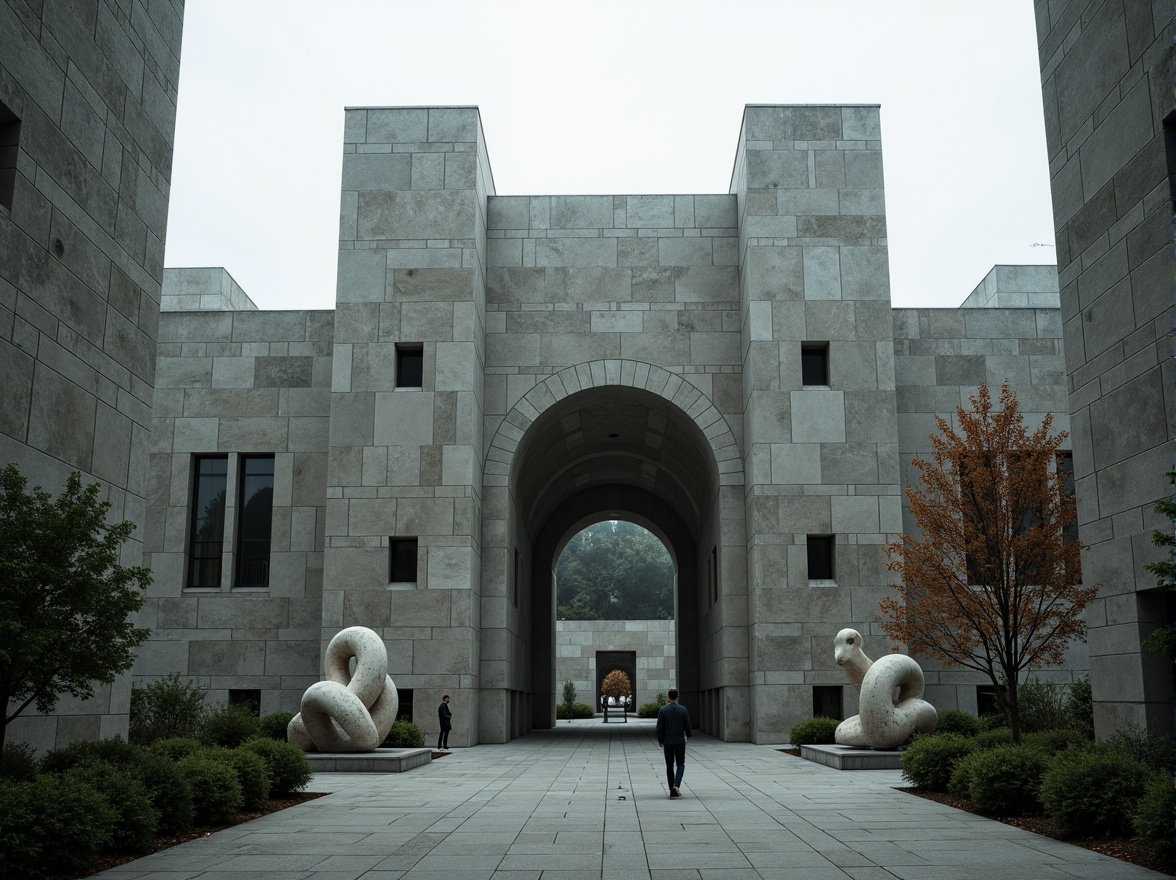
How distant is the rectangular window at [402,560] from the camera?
2641cm

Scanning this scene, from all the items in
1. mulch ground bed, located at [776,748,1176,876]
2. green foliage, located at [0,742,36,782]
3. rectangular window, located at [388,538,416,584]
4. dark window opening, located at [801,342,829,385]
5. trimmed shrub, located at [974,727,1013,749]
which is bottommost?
mulch ground bed, located at [776,748,1176,876]

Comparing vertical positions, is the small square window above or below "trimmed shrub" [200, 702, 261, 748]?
above

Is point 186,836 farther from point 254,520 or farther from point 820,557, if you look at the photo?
point 254,520

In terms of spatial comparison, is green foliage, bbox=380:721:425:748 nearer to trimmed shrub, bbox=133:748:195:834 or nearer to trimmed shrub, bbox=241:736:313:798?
trimmed shrub, bbox=241:736:313:798

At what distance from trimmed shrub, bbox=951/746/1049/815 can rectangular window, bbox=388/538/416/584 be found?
1652 centimetres

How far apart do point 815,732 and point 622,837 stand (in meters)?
12.6

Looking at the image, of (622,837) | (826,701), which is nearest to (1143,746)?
(622,837)

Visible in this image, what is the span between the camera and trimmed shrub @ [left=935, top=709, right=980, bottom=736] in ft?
68.6

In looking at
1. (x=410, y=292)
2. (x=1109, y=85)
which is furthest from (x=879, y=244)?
(x=1109, y=85)

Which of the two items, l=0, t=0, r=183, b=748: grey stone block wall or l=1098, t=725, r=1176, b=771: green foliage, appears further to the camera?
l=0, t=0, r=183, b=748: grey stone block wall

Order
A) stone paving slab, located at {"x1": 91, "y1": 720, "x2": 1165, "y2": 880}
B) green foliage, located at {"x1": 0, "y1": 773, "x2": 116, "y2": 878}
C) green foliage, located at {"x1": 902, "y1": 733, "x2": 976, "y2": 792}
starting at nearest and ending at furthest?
green foliage, located at {"x1": 0, "y1": 773, "x2": 116, "y2": 878} → stone paving slab, located at {"x1": 91, "y1": 720, "x2": 1165, "y2": 880} → green foliage, located at {"x1": 902, "y1": 733, "x2": 976, "y2": 792}

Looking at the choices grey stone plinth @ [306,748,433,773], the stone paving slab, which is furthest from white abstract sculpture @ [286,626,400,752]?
the stone paving slab

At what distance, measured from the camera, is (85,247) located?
13344mm

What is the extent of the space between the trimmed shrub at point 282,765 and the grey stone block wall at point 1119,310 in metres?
10.1
